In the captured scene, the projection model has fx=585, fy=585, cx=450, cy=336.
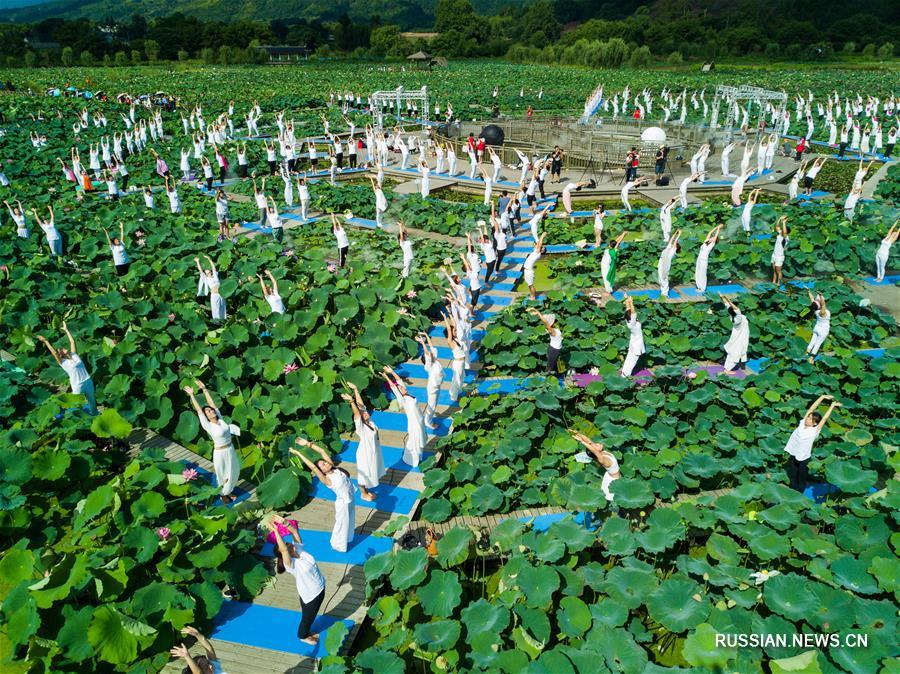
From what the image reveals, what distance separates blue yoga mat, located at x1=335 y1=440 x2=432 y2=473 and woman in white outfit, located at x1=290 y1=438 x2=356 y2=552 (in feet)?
5.87

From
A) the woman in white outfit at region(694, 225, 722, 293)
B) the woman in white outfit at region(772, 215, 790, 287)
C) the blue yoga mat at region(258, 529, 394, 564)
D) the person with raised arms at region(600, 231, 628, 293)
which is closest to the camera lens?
the blue yoga mat at region(258, 529, 394, 564)

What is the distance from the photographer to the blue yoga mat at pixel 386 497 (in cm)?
875

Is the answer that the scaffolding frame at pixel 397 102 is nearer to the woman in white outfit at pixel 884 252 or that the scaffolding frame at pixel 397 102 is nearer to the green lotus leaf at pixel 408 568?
the woman in white outfit at pixel 884 252

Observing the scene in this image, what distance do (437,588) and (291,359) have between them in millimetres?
5970

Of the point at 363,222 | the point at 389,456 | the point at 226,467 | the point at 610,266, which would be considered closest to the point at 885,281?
the point at 610,266

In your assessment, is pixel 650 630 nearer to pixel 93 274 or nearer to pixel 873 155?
pixel 93 274

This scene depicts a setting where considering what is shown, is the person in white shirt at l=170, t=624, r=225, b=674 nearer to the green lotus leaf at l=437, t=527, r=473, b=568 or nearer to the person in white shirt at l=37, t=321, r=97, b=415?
the green lotus leaf at l=437, t=527, r=473, b=568

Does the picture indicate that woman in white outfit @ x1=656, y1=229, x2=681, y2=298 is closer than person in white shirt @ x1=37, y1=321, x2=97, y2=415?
No

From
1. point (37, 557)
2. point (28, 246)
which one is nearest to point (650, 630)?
point (37, 557)

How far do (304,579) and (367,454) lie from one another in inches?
92.4

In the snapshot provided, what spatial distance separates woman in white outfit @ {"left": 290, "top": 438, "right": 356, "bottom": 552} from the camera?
7234 millimetres

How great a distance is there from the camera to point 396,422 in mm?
10883

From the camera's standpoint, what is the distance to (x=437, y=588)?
6.67m

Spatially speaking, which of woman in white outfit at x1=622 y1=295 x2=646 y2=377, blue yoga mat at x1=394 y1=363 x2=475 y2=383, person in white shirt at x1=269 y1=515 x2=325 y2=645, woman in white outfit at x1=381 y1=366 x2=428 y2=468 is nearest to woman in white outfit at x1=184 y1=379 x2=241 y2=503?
person in white shirt at x1=269 y1=515 x2=325 y2=645
